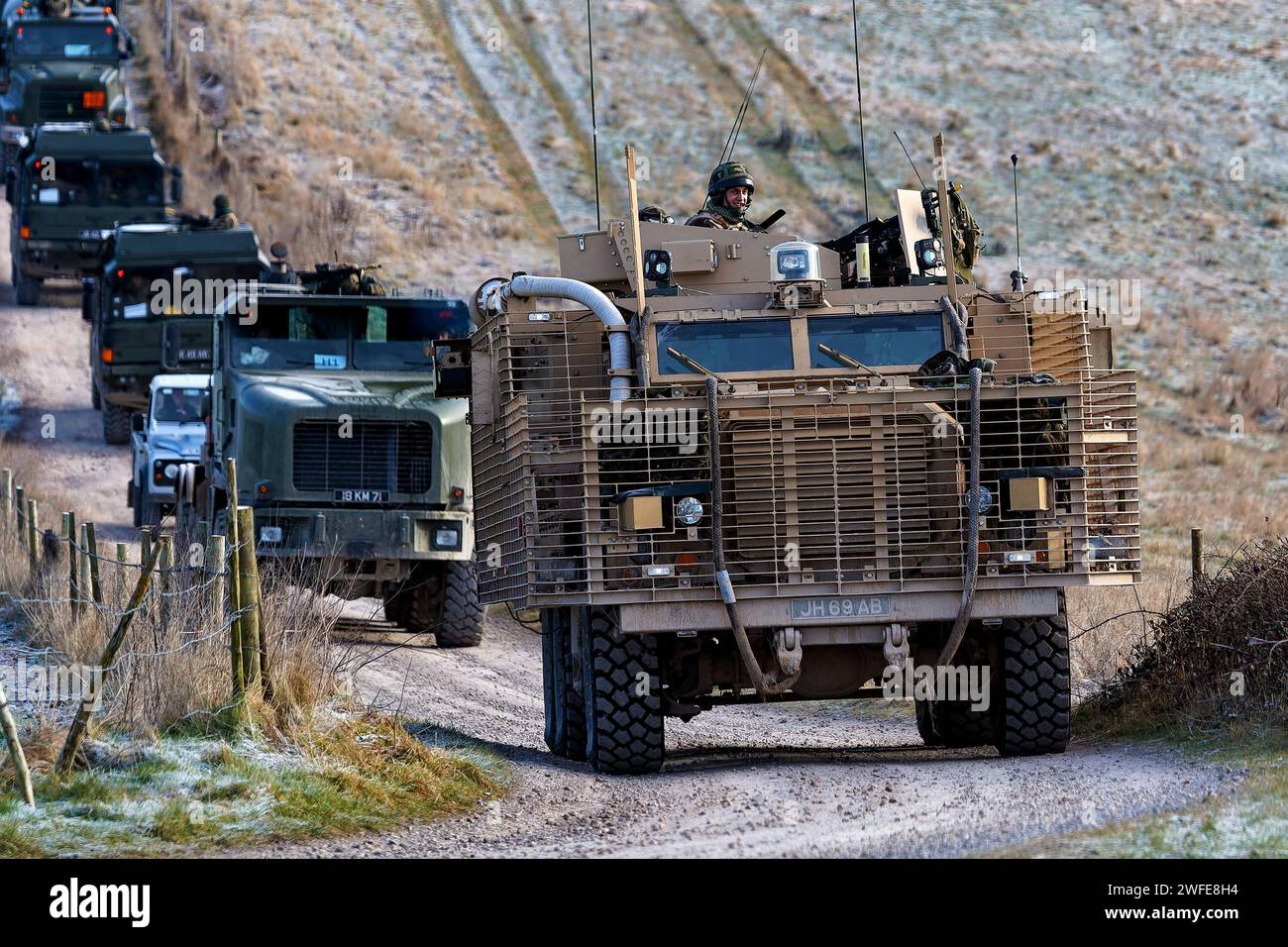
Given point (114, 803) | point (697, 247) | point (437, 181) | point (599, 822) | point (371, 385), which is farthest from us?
point (437, 181)

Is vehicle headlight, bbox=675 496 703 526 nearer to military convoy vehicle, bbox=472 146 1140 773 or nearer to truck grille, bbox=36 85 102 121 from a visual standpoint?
military convoy vehicle, bbox=472 146 1140 773

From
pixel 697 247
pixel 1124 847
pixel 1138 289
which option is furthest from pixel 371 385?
pixel 1138 289

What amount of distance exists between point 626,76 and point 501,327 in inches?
1614

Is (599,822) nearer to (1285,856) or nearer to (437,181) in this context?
(1285,856)

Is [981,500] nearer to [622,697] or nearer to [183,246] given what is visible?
[622,697]

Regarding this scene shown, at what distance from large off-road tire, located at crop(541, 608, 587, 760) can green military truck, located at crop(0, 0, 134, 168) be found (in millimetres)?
27440

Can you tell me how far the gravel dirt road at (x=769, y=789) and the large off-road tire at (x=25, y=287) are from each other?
20.7 meters

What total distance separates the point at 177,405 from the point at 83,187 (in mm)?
11314

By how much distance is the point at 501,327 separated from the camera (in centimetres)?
1262

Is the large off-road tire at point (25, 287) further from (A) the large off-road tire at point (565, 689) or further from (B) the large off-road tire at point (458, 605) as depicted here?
(A) the large off-road tire at point (565, 689)

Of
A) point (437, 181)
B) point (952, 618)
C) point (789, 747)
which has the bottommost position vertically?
point (789, 747)

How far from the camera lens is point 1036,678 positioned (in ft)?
39.2

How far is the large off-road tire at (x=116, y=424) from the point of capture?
29047 mm

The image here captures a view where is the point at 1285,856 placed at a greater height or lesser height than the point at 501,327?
lesser
